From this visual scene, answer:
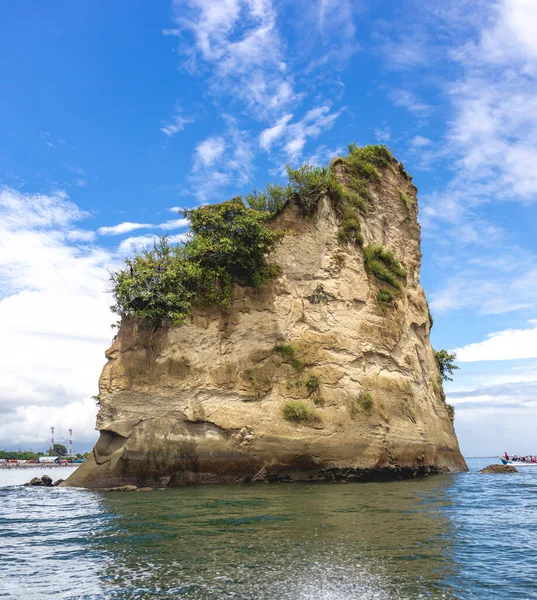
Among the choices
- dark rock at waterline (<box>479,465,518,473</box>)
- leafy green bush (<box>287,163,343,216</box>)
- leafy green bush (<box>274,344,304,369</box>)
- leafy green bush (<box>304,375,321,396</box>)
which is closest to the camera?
leafy green bush (<box>304,375,321,396</box>)

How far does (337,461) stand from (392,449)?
114 inches

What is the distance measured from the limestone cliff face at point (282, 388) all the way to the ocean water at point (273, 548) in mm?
4653

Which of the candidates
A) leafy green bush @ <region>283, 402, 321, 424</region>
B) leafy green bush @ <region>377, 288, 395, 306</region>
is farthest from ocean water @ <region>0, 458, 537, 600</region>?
leafy green bush @ <region>377, 288, 395, 306</region>

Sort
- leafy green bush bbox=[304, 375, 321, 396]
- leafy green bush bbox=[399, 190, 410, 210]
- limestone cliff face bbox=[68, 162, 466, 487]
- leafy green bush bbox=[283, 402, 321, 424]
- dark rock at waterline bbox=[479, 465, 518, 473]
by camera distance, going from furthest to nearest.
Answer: dark rock at waterline bbox=[479, 465, 518, 473]
leafy green bush bbox=[399, 190, 410, 210]
leafy green bush bbox=[304, 375, 321, 396]
leafy green bush bbox=[283, 402, 321, 424]
limestone cliff face bbox=[68, 162, 466, 487]

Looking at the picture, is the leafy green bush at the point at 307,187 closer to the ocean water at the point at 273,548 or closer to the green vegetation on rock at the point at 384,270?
the green vegetation on rock at the point at 384,270

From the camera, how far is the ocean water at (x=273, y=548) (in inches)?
281

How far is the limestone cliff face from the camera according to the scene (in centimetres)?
2086

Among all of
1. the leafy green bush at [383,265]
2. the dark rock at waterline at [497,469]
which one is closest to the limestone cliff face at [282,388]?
the leafy green bush at [383,265]

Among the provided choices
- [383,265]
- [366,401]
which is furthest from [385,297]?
[366,401]

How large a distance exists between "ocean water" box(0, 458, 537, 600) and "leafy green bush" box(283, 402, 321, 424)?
538 centimetres

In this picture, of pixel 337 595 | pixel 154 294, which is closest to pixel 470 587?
pixel 337 595

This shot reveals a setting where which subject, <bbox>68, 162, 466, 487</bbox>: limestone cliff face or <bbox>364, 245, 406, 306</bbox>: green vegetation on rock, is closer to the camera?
<bbox>68, 162, 466, 487</bbox>: limestone cliff face

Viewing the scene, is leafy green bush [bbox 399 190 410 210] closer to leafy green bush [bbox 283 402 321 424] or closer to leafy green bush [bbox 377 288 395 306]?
leafy green bush [bbox 377 288 395 306]

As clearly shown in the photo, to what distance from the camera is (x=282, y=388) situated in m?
22.4
